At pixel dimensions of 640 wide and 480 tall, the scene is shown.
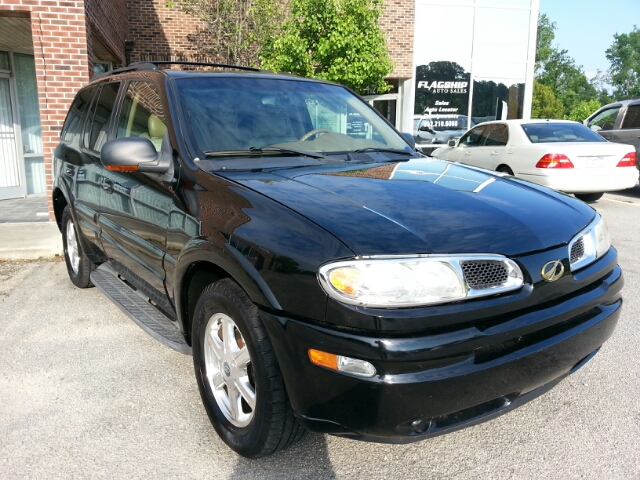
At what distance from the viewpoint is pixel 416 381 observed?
77.7 inches

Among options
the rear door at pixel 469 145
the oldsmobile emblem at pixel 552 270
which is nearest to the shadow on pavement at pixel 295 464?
the oldsmobile emblem at pixel 552 270

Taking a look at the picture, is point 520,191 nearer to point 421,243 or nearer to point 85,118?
point 421,243

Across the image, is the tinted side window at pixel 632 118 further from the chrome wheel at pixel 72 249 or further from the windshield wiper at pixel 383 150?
the chrome wheel at pixel 72 249

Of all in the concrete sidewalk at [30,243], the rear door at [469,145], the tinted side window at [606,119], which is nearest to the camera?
the concrete sidewalk at [30,243]

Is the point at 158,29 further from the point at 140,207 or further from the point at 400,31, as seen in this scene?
the point at 140,207

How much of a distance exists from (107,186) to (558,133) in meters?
8.11

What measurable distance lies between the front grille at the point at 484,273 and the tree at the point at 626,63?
3959 inches

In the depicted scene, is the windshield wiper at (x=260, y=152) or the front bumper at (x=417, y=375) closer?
the front bumper at (x=417, y=375)

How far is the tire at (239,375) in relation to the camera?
2.24m

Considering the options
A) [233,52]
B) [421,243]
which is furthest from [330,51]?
[421,243]

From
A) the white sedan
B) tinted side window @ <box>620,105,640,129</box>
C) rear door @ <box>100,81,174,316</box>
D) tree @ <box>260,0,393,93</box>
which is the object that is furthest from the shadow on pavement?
tinted side window @ <box>620,105,640,129</box>

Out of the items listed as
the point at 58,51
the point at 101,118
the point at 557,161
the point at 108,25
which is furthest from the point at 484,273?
the point at 108,25

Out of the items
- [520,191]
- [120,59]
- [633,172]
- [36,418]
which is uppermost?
[120,59]

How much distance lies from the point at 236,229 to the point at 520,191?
4.83 ft
